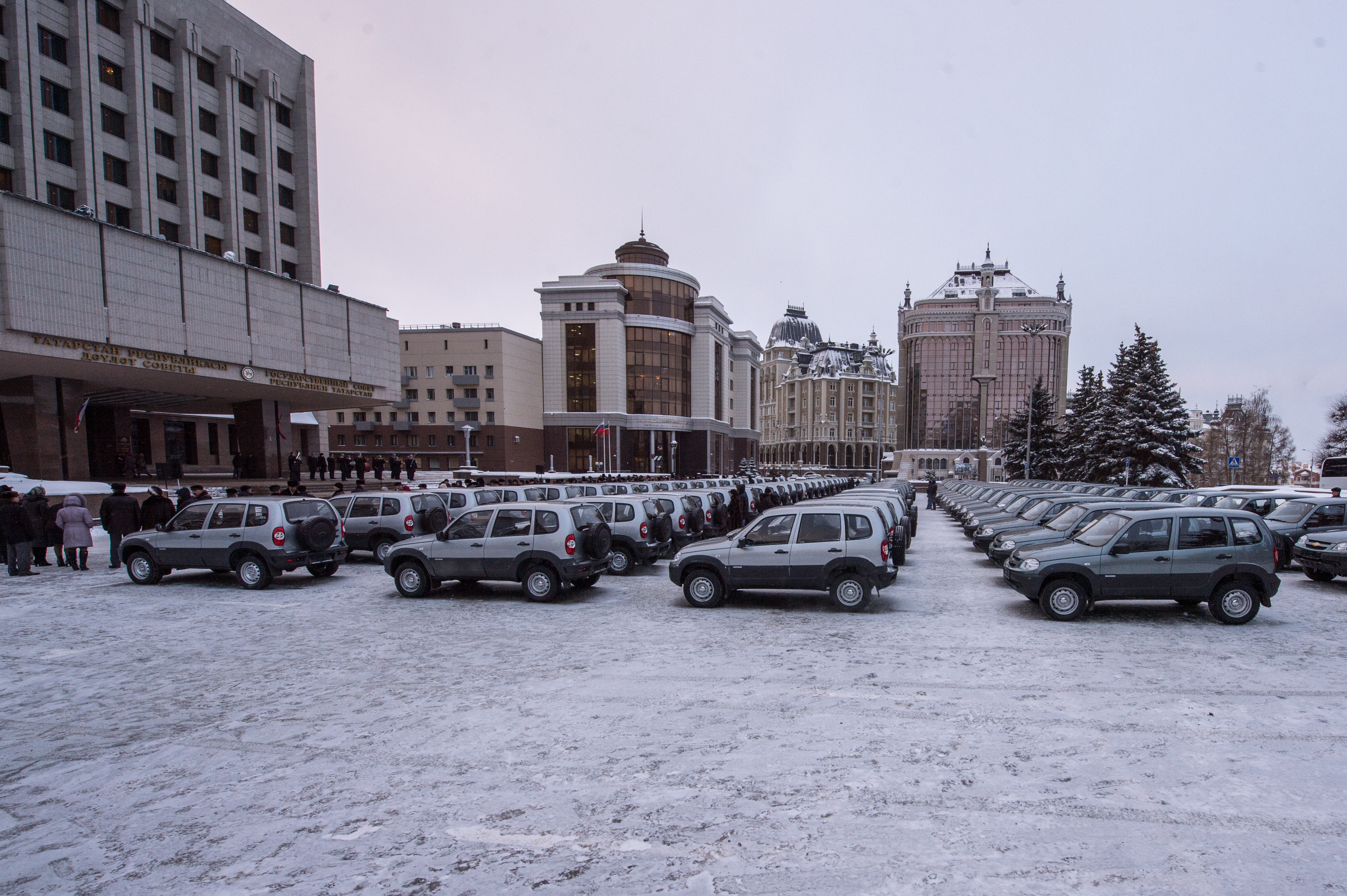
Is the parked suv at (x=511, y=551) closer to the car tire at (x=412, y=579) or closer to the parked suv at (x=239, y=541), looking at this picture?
the car tire at (x=412, y=579)

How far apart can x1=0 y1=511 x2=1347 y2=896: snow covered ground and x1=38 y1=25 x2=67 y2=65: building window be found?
40.0 m

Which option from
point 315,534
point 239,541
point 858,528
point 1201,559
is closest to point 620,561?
point 858,528

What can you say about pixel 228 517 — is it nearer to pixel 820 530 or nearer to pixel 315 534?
pixel 315 534

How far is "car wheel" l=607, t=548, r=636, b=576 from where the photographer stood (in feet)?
45.5

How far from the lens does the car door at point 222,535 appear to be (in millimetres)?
12203

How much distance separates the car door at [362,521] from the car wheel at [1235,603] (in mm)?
16206

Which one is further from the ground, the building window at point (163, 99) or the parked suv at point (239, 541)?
the building window at point (163, 99)

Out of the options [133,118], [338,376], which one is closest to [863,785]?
[338,376]

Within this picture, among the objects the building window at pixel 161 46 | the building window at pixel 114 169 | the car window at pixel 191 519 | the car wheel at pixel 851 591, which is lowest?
the car wheel at pixel 851 591

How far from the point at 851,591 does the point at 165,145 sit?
157ft

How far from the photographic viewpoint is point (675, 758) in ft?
16.6

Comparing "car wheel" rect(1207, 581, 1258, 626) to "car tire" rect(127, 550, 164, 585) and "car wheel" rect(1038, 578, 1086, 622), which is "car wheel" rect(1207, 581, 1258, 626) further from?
"car tire" rect(127, 550, 164, 585)

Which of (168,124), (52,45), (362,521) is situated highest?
(52,45)

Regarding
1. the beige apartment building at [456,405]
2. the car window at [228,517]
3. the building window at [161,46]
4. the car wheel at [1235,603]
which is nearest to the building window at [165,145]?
the building window at [161,46]
